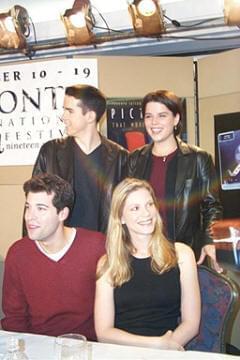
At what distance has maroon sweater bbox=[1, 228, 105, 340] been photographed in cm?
200

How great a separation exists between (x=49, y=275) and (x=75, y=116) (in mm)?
958

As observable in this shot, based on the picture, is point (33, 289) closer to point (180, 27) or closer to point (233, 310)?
point (233, 310)

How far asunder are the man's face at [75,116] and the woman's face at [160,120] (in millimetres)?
337

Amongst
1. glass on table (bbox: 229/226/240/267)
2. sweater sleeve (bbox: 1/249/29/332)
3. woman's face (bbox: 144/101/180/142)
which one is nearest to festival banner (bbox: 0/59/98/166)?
woman's face (bbox: 144/101/180/142)

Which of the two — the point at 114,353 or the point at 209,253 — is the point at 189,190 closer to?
the point at 209,253

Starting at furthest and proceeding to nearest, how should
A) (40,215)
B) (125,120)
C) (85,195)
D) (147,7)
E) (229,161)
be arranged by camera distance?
(125,120)
(229,161)
(147,7)
(85,195)
(40,215)

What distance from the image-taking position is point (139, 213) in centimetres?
197

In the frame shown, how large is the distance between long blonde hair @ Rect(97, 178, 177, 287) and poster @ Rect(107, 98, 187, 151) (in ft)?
4.45

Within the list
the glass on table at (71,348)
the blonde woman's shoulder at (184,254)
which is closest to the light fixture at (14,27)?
the blonde woman's shoulder at (184,254)

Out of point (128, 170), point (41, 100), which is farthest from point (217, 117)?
point (41, 100)

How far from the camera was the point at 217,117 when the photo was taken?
3328mm

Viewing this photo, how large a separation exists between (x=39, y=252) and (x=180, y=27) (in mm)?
1862

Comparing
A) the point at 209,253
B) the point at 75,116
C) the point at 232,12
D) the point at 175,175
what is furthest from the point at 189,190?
the point at 232,12

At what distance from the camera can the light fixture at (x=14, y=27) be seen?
3.37 metres
